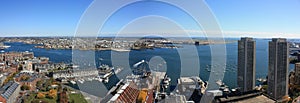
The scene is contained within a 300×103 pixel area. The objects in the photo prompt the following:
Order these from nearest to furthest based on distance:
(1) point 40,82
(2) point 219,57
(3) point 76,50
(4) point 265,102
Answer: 1. (4) point 265,102
2. (1) point 40,82
3. (2) point 219,57
4. (3) point 76,50

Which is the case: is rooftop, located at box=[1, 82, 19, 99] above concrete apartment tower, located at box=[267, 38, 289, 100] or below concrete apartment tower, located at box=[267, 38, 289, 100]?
below

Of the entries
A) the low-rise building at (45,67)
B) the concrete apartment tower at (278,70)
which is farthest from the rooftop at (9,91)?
the concrete apartment tower at (278,70)

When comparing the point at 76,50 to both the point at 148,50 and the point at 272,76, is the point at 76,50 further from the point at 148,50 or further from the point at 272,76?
the point at 272,76

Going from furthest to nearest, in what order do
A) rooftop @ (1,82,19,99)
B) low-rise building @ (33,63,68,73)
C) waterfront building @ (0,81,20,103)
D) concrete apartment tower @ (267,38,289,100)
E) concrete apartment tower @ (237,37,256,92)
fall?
low-rise building @ (33,63,68,73) → concrete apartment tower @ (237,37,256,92) → concrete apartment tower @ (267,38,289,100) → rooftop @ (1,82,19,99) → waterfront building @ (0,81,20,103)

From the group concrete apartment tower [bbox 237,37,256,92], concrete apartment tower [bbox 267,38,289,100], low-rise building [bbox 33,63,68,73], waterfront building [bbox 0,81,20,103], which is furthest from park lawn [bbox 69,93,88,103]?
low-rise building [bbox 33,63,68,73]

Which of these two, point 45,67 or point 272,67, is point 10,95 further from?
point 45,67

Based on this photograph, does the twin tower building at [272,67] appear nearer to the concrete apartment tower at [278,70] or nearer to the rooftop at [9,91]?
the concrete apartment tower at [278,70]

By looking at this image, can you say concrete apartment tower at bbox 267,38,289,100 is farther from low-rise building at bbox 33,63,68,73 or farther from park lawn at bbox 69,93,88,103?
low-rise building at bbox 33,63,68,73

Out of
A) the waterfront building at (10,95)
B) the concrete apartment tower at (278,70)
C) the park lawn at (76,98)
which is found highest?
the concrete apartment tower at (278,70)

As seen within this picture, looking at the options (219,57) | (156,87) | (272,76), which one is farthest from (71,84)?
(219,57)
